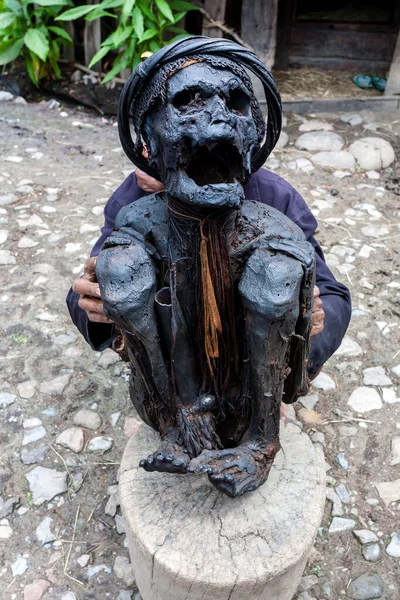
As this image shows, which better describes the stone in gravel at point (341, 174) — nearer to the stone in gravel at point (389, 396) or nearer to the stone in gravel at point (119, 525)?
the stone in gravel at point (389, 396)

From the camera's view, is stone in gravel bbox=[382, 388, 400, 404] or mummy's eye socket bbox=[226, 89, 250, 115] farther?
stone in gravel bbox=[382, 388, 400, 404]

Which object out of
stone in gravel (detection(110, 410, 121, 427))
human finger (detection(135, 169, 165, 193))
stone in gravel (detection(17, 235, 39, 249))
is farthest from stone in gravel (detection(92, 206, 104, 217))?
human finger (detection(135, 169, 165, 193))

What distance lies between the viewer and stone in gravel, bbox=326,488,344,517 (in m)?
2.18

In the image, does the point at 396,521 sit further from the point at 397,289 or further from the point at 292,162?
the point at 292,162

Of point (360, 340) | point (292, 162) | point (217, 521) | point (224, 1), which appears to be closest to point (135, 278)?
point (217, 521)

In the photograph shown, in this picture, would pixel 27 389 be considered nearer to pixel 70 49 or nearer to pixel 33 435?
pixel 33 435

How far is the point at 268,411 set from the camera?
1508mm

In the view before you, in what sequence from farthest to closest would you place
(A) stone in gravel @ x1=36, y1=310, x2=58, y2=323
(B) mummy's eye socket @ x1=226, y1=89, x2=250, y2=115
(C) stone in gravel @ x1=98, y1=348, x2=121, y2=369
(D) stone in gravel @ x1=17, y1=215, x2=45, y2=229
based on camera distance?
1. (D) stone in gravel @ x1=17, y1=215, x2=45, y2=229
2. (A) stone in gravel @ x1=36, y1=310, x2=58, y2=323
3. (C) stone in gravel @ x1=98, y1=348, x2=121, y2=369
4. (B) mummy's eye socket @ x1=226, y1=89, x2=250, y2=115

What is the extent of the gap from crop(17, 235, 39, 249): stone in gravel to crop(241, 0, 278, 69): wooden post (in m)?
2.47

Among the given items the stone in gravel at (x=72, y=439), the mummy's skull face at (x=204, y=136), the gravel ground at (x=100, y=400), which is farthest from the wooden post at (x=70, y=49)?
the mummy's skull face at (x=204, y=136)

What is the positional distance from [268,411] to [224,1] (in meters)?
4.04

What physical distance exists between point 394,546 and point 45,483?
1288mm

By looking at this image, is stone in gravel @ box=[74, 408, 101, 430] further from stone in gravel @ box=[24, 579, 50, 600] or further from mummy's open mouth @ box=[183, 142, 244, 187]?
mummy's open mouth @ box=[183, 142, 244, 187]

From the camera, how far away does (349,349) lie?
9.48 ft
